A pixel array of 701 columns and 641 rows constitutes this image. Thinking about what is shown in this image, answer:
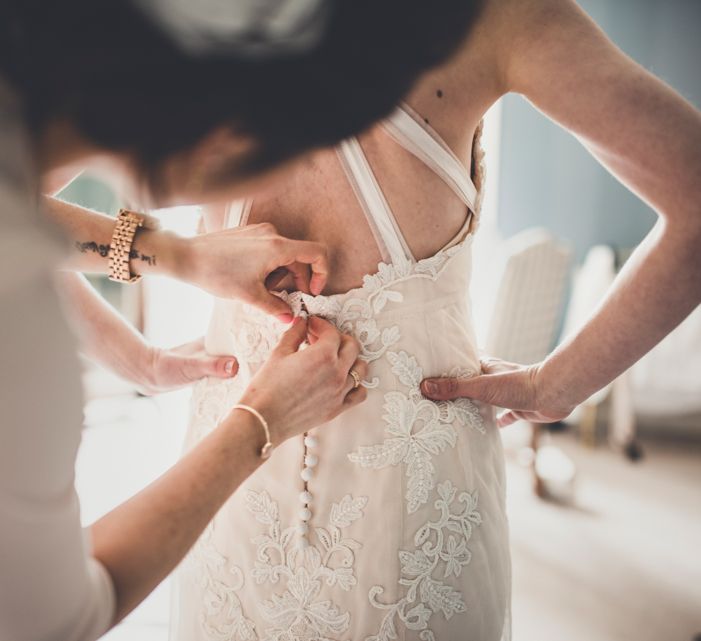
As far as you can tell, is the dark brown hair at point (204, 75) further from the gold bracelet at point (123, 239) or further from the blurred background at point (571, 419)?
the blurred background at point (571, 419)

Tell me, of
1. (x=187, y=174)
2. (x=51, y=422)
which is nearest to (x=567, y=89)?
(x=187, y=174)

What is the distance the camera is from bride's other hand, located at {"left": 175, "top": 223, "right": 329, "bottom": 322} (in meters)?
0.78

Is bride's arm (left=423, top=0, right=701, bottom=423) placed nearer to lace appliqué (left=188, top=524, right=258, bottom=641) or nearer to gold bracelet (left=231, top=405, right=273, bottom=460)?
gold bracelet (left=231, top=405, right=273, bottom=460)

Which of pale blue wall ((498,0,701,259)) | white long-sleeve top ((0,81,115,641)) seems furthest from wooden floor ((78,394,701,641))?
pale blue wall ((498,0,701,259))

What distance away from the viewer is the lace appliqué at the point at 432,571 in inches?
31.3

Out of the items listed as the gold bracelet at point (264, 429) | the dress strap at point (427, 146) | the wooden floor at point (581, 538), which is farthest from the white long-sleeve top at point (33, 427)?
the wooden floor at point (581, 538)

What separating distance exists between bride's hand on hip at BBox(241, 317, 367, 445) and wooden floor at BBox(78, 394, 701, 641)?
1.30 metres

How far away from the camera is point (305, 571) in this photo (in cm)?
81

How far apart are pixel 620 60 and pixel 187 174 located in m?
0.51

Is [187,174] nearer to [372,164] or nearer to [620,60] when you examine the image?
[372,164]

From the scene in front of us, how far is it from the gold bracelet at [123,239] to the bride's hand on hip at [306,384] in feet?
0.93

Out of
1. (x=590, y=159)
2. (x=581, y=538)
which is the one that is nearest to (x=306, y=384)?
(x=581, y=538)

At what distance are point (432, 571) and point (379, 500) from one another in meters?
0.12

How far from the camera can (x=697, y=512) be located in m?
2.79
